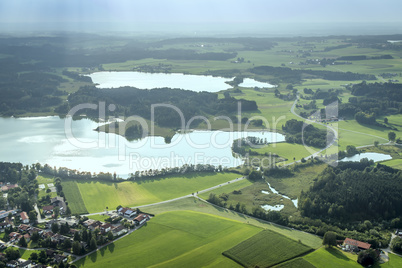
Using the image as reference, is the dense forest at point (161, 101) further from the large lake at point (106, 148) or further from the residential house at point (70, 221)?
the residential house at point (70, 221)

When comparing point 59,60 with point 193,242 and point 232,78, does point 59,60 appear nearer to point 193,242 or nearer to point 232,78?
point 232,78

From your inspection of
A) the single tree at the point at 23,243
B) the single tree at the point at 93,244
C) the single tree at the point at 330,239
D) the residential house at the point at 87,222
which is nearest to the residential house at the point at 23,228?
the single tree at the point at 23,243

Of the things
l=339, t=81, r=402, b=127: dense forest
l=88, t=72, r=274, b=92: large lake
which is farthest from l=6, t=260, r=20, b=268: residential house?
l=88, t=72, r=274, b=92: large lake

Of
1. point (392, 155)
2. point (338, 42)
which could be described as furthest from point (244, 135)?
point (338, 42)

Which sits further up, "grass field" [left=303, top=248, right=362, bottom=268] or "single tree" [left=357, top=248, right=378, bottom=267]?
"single tree" [left=357, top=248, right=378, bottom=267]

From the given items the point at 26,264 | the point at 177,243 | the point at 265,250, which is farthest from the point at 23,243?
the point at 265,250

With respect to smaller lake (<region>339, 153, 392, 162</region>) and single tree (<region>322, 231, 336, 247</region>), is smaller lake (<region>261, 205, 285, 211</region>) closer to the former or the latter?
single tree (<region>322, 231, 336, 247</region>)
